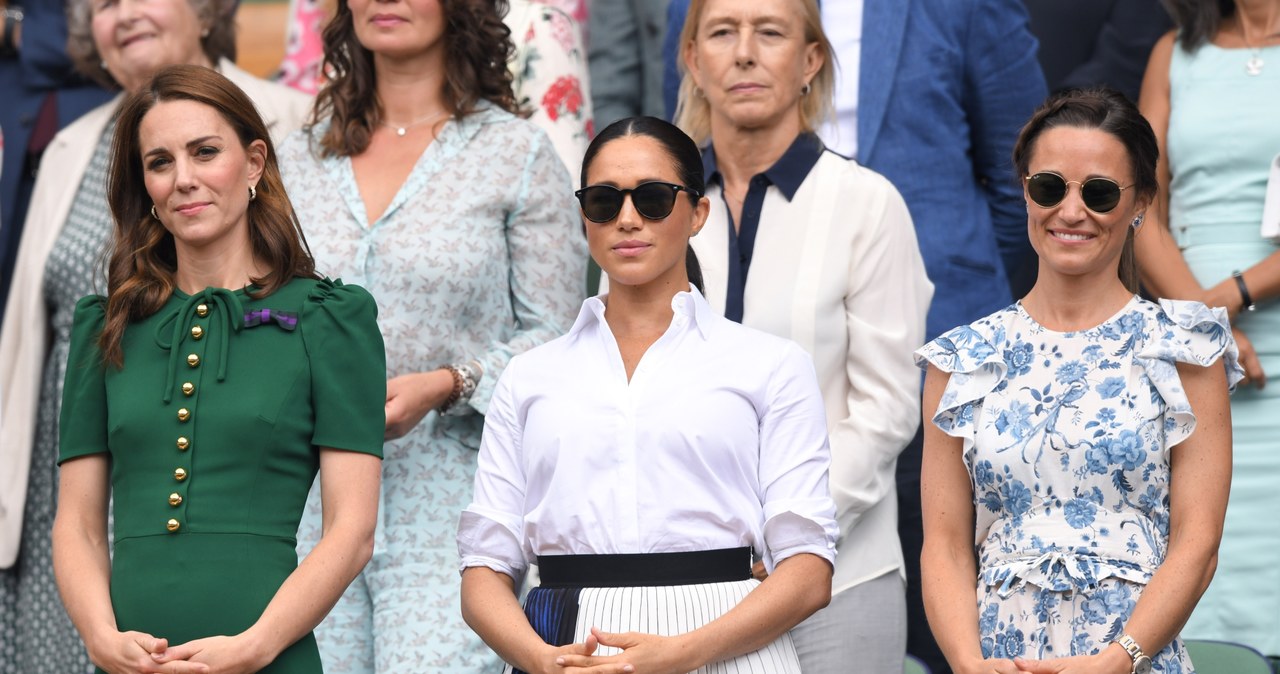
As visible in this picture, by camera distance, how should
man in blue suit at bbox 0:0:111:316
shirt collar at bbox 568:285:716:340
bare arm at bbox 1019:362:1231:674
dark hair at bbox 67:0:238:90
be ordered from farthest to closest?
man in blue suit at bbox 0:0:111:316, dark hair at bbox 67:0:238:90, shirt collar at bbox 568:285:716:340, bare arm at bbox 1019:362:1231:674

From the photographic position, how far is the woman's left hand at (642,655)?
3.49 meters

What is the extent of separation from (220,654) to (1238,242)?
2.87 meters

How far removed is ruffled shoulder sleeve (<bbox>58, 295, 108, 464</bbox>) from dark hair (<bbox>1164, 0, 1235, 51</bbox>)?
3009 millimetres

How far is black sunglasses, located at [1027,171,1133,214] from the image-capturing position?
12.6 feet

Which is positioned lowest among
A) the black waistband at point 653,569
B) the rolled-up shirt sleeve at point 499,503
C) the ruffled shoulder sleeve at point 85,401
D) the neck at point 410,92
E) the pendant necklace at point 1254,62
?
the black waistband at point 653,569

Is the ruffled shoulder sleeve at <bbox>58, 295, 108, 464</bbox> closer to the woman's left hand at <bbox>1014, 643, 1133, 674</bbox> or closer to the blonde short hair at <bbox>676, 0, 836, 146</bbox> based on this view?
the blonde short hair at <bbox>676, 0, 836, 146</bbox>

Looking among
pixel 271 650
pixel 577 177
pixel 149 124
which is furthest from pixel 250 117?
pixel 577 177

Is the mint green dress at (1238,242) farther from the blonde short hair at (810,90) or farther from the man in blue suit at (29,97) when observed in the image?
the man in blue suit at (29,97)

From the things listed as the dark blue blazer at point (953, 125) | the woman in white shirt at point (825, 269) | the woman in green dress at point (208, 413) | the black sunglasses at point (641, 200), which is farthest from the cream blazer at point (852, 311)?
the woman in green dress at point (208, 413)

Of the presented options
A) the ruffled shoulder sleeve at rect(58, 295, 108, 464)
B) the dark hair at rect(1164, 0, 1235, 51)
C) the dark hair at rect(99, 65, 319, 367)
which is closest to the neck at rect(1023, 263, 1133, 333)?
the dark hair at rect(99, 65, 319, 367)

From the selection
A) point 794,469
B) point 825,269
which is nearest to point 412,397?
point 825,269

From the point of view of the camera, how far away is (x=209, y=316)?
153 inches

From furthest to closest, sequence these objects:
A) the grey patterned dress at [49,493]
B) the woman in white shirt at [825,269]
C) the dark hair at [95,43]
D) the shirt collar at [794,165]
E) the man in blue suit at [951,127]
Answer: the dark hair at [95,43] < the grey patterned dress at [49,493] < the man in blue suit at [951,127] < the shirt collar at [794,165] < the woman in white shirt at [825,269]

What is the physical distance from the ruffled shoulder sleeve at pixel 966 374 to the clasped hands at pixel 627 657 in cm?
76
